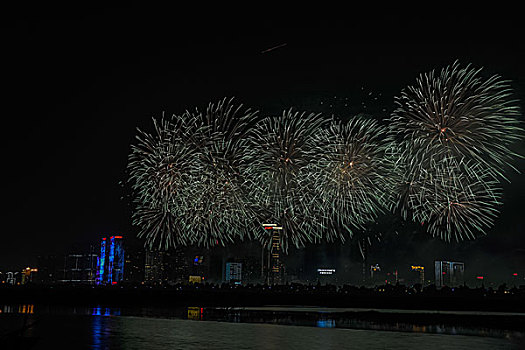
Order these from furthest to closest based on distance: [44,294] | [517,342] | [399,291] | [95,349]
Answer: [399,291] < [44,294] < [517,342] < [95,349]

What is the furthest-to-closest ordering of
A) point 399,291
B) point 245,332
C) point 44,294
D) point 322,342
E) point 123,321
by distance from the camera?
point 399,291 → point 44,294 → point 123,321 → point 245,332 → point 322,342

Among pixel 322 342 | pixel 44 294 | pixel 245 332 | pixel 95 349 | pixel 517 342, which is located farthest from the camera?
pixel 44 294

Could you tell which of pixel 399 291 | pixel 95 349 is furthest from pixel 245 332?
pixel 399 291

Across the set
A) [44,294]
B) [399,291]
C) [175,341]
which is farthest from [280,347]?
[399,291]

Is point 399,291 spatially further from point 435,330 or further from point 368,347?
point 368,347

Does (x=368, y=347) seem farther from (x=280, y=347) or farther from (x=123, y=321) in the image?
(x=123, y=321)

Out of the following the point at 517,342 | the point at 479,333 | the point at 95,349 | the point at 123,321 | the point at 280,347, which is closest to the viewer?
the point at 95,349

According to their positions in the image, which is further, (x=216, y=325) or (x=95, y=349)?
(x=216, y=325)

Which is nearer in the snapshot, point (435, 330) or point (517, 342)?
point (517, 342)
